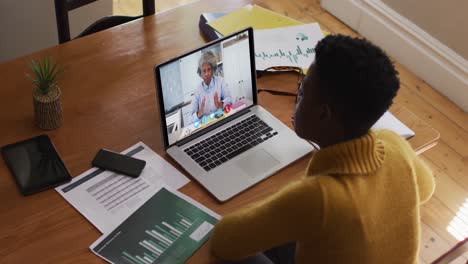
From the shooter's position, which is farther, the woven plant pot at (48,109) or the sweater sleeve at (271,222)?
the woven plant pot at (48,109)

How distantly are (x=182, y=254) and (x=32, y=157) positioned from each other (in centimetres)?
46

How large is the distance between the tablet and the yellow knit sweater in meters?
0.43

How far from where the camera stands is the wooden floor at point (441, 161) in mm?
2326

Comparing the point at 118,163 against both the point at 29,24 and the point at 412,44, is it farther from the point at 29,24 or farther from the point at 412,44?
the point at 412,44

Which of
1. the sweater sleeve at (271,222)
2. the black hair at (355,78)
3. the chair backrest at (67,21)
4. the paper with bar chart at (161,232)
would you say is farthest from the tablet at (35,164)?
the black hair at (355,78)

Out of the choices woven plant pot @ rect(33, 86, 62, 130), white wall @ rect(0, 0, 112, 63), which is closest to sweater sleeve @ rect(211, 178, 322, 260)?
woven plant pot @ rect(33, 86, 62, 130)

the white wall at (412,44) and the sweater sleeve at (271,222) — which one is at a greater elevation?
the sweater sleeve at (271,222)

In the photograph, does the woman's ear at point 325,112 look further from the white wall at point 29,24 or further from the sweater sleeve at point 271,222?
the white wall at point 29,24

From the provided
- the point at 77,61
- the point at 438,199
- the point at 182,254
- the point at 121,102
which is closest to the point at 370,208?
the point at 182,254

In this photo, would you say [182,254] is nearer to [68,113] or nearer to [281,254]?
[281,254]

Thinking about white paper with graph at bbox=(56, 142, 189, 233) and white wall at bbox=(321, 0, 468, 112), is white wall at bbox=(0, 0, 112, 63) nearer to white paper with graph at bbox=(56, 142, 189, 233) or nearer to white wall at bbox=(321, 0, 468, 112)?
white paper with graph at bbox=(56, 142, 189, 233)

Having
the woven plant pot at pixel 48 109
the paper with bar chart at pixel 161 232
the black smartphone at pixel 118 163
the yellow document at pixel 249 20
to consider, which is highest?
the yellow document at pixel 249 20

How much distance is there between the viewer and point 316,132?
123 centimetres

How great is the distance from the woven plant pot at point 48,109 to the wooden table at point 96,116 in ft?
0.08
